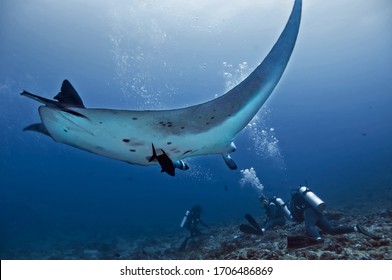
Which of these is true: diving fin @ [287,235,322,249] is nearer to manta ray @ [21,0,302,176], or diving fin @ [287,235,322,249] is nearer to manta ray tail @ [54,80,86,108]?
manta ray @ [21,0,302,176]

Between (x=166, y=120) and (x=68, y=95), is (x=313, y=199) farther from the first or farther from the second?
(x=68, y=95)

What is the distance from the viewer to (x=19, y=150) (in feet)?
209

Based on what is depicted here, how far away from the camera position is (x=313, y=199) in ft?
17.3

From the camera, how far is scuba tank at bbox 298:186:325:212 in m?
5.05

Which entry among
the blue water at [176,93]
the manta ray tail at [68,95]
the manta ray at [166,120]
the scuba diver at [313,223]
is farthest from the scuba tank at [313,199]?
the blue water at [176,93]

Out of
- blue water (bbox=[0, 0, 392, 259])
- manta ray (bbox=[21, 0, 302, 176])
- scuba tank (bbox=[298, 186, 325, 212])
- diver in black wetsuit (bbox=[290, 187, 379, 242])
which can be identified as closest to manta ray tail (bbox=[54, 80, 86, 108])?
manta ray (bbox=[21, 0, 302, 176])

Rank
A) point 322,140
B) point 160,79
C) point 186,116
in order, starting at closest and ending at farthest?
1. point 186,116
2. point 160,79
3. point 322,140

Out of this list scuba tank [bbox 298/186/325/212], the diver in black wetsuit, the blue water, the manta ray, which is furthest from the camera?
the blue water

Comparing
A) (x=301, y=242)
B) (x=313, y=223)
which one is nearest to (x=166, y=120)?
(x=301, y=242)

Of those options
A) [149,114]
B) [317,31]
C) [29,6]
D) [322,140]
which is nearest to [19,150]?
[29,6]

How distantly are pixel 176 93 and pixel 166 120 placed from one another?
3411cm

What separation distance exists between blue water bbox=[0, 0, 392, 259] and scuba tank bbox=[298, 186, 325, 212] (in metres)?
8.04

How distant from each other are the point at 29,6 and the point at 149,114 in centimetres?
1970
